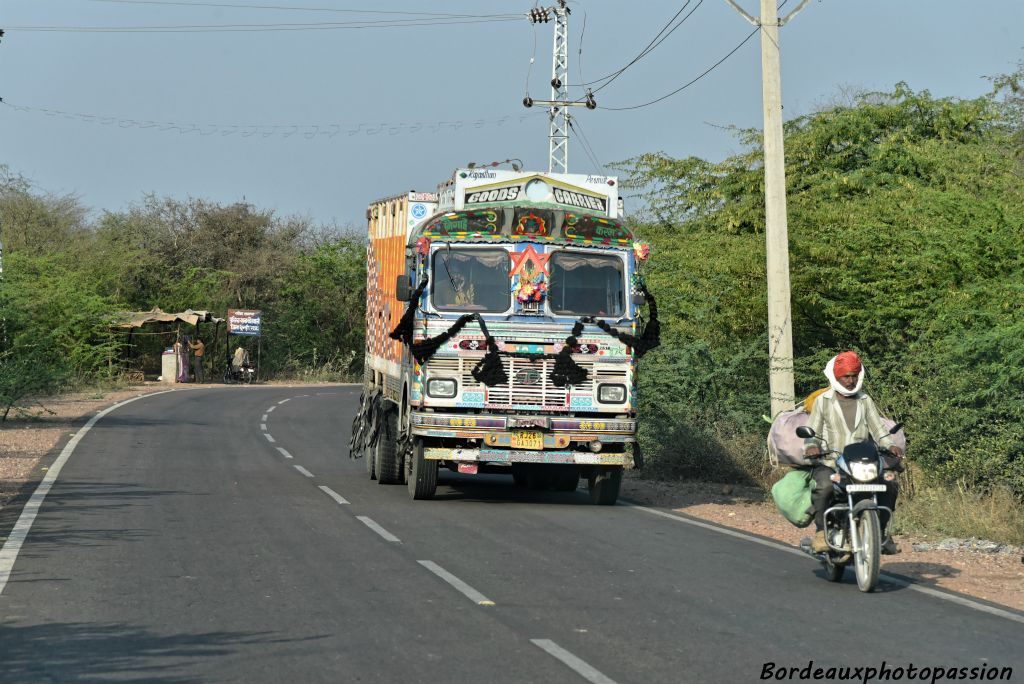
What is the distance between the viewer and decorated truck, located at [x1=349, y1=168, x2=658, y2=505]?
49.5 ft

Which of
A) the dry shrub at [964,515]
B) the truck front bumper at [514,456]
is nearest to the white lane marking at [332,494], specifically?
the truck front bumper at [514,456]

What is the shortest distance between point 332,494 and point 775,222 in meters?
6.48

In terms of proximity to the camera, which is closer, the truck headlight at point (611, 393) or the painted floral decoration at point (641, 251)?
the truck headlight at point (611, 393)

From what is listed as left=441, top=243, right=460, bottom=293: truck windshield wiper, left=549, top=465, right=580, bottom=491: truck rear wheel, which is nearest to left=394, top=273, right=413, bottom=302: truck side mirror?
left=441, top=243, right=460, bottom=293: truck windshield wiper

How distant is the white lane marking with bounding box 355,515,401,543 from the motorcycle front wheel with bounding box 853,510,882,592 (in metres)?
4.38

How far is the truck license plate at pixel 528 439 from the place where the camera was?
15062mm

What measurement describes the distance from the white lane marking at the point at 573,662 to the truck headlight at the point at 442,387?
7.16 metres

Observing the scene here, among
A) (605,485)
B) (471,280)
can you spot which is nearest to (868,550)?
(605,485)

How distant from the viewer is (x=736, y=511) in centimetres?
1572

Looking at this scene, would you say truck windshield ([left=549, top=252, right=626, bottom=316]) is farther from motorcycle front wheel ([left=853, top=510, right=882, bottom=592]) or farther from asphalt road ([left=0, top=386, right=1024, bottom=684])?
motorcycle front wheel ([left=853, top=510, right=882, bottom=592])

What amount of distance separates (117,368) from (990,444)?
132 ft

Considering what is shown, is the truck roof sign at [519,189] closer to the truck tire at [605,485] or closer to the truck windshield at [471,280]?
the truck windshield at [471,280]

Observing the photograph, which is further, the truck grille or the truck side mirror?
the truck grille

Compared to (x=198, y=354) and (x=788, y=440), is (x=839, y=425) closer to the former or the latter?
(x=788, y=440)
